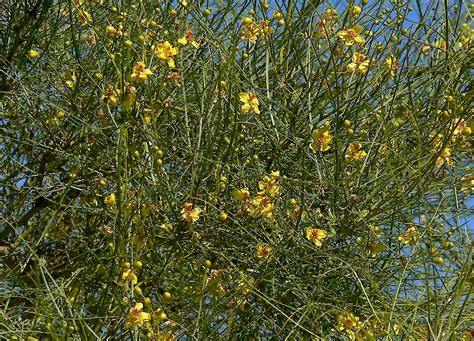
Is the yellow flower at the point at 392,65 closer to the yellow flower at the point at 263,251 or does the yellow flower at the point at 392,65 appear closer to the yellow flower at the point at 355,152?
the yellow flower at the point at 355,152

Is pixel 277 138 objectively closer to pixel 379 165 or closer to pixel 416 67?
pixel 379 165

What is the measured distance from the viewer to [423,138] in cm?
189

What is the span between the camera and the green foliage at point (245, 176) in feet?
5.57

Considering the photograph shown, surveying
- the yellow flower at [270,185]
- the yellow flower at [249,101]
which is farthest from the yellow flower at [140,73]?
the yellow flower at [270,185]

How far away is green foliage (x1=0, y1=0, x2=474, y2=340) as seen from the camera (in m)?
1.70

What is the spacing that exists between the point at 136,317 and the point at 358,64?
2.32 ft

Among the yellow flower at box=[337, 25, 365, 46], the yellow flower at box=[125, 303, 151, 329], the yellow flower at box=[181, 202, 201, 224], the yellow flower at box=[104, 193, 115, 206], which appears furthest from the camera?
the yellow flower at box=[337, 25, 365, 46]

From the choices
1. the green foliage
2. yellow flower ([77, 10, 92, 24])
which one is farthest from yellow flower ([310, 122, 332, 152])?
yellow flower ([77, 10, 92, 24])

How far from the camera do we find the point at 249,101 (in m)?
1.77

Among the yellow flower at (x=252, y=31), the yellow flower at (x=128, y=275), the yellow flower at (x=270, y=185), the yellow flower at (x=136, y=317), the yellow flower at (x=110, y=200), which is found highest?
the yellow flower at (x=252, y=31)

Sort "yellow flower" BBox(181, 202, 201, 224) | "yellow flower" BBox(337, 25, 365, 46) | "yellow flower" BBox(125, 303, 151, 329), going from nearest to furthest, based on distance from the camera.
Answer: "yellow flower" BBox(125, 303, 151, 329)
"yellow flower" BBox(181, 202, 201, 224)
"yellow flower" BBox(337, 25, 365, 46)

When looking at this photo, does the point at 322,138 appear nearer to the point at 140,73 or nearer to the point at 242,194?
the point at 242,194

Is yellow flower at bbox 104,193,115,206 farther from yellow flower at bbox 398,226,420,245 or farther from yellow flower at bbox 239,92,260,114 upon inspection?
yellow flower at bbox 398,226,420,245

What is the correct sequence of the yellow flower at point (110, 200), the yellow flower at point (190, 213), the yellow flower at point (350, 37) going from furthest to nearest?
the yellow flower at point (350, 37) → the yellow flower at point (110, 200) → the yellow flower at point (190, 213)
